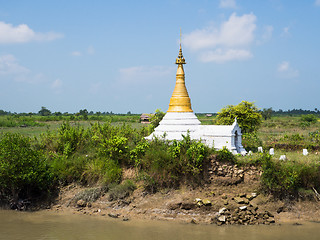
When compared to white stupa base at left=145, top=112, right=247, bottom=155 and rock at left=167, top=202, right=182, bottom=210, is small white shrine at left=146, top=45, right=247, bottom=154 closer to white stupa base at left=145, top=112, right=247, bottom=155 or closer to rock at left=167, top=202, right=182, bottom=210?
white stupa base at left=145, top=112, right=247, bottom=155

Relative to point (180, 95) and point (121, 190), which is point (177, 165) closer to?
point (121, 190)

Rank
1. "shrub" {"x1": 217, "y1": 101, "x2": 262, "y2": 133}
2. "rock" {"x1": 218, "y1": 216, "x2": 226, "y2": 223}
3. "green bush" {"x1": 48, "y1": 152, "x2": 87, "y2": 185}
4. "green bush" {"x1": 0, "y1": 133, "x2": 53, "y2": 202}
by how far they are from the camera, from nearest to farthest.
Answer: "rock" {"x1": 218, "y1": 216, "x2": 226, "y2": 223}, "green bush" {"x1": 0, "y1": 133, "x2": 53, "y2": 202}, "green bush" {"x1": 48, "y1": 152, "x2": 87, "y2": 185}, "shrub" {"x1": 217, "y1": 101, "x2": 262, "y2": 133}

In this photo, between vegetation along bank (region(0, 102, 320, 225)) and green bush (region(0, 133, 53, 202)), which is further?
green bush (region(0, 133, 53, 202))


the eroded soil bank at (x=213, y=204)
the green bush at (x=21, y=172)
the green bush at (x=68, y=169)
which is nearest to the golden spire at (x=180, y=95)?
the eroded soil bank at (x=213, y=204)

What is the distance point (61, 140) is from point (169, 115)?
19.9 ft

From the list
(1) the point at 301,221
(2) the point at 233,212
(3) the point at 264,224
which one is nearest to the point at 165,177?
(2) the point at 233,212

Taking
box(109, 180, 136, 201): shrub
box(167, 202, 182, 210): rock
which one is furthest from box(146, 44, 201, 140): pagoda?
box(167, 202, 182, 210): rock

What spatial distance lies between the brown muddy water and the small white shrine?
15.3 feet

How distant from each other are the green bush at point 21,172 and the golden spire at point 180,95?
742cm

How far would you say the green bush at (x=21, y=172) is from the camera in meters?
15.0

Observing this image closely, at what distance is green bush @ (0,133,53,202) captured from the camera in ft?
49.3

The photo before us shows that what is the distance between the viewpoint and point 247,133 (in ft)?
70.5

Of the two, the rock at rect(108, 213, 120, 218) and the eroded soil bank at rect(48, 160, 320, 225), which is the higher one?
the eroded soil bank at rect(48, 160, 320, 225)

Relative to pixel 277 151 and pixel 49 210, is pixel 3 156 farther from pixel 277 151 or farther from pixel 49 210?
pixel 277 151
